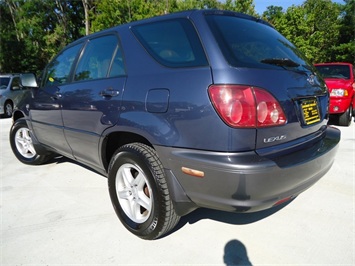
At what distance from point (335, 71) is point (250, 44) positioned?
606 cm

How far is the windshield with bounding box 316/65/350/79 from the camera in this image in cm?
671

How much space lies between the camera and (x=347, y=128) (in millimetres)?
6340

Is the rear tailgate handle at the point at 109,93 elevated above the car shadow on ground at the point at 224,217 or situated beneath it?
elevated above

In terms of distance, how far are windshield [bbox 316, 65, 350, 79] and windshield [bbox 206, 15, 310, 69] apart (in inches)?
202

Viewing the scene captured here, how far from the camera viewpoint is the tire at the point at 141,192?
199 cm

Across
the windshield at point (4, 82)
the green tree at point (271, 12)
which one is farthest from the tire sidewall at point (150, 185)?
the green tree at point (271, 12)

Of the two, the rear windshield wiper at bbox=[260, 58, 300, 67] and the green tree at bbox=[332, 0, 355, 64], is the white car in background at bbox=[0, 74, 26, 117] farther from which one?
the green tree at bbox=[332, 0, 355, 64]

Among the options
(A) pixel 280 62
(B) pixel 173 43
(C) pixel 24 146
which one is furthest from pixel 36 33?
(A) pixel 280 62

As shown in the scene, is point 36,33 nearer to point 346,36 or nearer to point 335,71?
point 335,71

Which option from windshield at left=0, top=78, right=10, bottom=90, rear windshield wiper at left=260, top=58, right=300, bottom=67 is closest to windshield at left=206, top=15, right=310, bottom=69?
rear windshield wiper at left=260, top=58, right=300, bottom=67

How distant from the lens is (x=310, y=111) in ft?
6.94

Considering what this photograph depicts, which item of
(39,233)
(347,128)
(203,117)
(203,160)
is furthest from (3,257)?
(347,128)

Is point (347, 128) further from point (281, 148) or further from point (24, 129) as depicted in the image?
point (24, 129)

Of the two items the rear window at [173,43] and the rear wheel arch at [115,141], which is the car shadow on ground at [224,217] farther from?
the rear window at [173,43]
